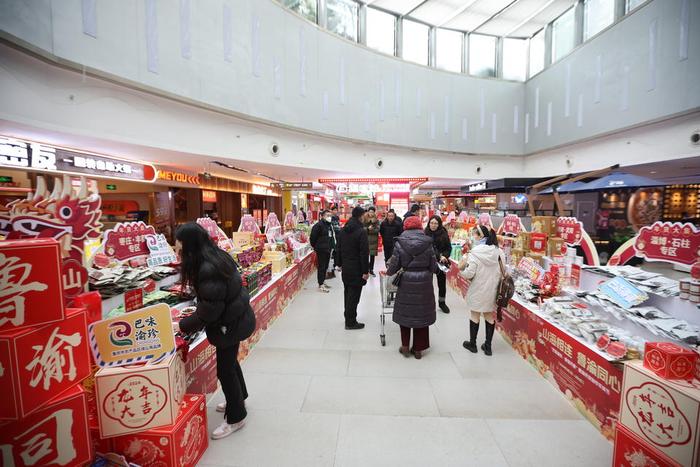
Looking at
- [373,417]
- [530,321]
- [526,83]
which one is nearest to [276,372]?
[373,417]

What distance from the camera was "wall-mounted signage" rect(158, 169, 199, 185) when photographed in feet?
23.6

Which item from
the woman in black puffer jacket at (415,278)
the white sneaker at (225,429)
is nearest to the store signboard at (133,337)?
the white sneaker at (225,429)

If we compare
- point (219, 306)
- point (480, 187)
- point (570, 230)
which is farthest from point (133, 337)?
point (480, 187)

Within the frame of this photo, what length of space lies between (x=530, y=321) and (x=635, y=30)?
815 centimetres

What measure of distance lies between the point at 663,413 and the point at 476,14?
12.0m

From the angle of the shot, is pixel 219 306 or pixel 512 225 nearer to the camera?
pixel 219 306

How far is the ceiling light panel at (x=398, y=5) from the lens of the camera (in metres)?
9.21

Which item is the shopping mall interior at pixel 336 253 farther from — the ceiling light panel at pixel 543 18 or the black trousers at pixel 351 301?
the ceiling light panel at pixel 543 18

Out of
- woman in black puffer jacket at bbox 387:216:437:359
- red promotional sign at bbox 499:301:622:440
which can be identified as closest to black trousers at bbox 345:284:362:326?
woman in black puffer jacket at bbox 387:216:437:359

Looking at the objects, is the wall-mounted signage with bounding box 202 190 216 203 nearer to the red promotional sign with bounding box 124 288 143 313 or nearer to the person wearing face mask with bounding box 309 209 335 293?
the person wearing face mask with bounding box 309 209 335 293

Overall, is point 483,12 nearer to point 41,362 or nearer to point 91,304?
point 91,304

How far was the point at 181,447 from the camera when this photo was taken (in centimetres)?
182

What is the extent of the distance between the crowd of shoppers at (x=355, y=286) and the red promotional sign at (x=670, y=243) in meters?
1.21

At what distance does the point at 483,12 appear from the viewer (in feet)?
32.2
